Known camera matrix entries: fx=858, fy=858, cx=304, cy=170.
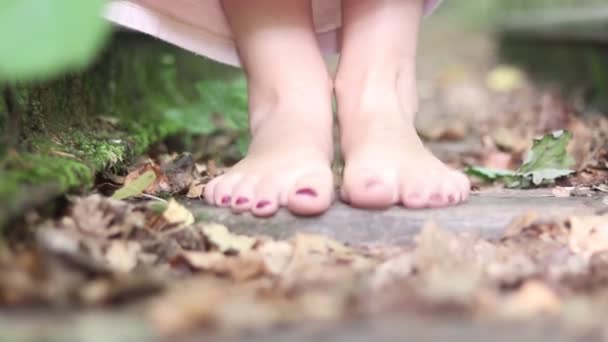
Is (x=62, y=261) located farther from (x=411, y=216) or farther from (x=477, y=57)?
(x=477, y=57)

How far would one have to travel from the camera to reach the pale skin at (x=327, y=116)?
1.19 m

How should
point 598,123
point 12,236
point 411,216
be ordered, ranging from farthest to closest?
point 598,123 < point 411,216 < point 12,236

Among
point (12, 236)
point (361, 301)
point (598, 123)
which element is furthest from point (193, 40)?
point (598, 123)

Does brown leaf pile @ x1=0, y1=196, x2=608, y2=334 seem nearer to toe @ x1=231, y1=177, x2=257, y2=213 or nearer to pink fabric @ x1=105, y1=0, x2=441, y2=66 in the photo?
toe @ x1=231, y1=177, x2=257, y2=213

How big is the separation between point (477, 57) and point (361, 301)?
3911 mm

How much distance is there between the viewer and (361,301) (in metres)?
0.76

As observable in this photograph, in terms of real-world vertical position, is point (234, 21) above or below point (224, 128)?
above

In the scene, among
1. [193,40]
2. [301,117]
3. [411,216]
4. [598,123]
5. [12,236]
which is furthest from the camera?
[598,123]

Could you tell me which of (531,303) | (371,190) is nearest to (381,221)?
(371,190)

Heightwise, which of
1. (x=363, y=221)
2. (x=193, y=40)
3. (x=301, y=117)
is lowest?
(x=363, y=221)

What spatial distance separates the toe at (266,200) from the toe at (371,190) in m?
0.10

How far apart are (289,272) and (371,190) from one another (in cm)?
22

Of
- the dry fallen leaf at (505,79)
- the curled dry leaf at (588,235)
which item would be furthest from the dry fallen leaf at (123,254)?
the dry fallen leaf at (505,79)

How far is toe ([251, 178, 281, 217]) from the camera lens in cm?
117
